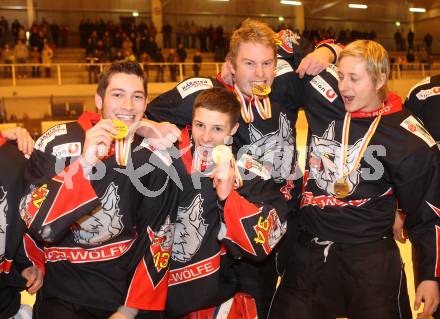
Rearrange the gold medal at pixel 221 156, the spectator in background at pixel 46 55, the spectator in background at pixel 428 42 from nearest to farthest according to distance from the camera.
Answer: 1. the gold medal at pixel 221 156
2. the spectator in background at pixel 46 55
3. the spectator in background at pixel 428 42

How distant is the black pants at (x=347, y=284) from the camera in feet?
8.72

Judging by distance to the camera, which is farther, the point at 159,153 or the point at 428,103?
the point at 428,103

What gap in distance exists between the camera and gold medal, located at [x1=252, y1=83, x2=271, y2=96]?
114 inches

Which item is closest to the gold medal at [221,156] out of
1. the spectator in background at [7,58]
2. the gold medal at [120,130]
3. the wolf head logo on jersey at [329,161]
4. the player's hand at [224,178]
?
the player's hand at [224,178]

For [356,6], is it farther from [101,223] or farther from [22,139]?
[101,223]

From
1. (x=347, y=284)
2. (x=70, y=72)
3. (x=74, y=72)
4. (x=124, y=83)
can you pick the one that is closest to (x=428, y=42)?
(x=74, y=72)

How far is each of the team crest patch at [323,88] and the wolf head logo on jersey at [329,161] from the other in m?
0.18

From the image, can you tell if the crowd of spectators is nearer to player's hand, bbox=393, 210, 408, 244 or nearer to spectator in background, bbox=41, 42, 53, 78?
spectator in background, bbox=41, 42, 53, 78

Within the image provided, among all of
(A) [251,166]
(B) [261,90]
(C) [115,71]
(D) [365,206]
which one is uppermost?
(C) [115,71]

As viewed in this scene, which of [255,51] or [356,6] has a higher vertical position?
[356,6]

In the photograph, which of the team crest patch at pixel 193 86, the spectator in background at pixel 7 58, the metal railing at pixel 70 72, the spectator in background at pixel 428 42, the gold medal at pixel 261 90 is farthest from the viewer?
the spectator in background at pixel 428 42

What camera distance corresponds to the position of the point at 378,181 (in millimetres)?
2746

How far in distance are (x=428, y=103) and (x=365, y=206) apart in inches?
39.1

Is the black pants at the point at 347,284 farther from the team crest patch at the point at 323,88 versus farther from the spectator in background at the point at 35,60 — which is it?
the spectator in background at the point at 35,60
